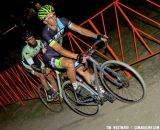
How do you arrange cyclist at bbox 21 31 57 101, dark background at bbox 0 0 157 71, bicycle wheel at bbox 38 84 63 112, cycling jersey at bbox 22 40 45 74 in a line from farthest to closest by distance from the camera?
dark background at bbox 0 0 157 71 → bicycle wheel at bbox 38 84 63 112 → cycling jersey at bbox 22 40 45 74 → cyclist at bbox 21 31 57 101

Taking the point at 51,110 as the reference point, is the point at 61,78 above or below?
above

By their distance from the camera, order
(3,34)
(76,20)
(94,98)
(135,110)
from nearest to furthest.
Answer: (135,110), (94,98), (76,20), (3,34)

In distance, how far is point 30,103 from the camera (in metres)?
8.66

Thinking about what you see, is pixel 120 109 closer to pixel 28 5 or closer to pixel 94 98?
pixel 94 98

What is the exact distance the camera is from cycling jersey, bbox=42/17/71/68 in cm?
548

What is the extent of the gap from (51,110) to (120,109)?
7.66 ft

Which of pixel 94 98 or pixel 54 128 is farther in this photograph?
pixel 54 128

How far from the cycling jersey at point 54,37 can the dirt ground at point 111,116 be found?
1.44m

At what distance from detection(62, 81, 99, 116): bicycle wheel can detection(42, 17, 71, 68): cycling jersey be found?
598 mm

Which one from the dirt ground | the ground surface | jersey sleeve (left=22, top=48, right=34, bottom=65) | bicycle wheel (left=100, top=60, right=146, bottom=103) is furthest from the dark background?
bicycle wheel (left=100, top=60, right=146, bottom=103)

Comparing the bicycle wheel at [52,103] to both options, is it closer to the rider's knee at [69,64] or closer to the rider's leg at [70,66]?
the rider's leg at [70,66]

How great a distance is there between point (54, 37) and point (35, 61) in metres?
1.70

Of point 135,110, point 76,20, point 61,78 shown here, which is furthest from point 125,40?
point 76,20

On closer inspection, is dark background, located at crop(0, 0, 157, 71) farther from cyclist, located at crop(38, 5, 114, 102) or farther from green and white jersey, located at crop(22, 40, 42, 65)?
cyclist, located at crop(38, 5, 114, 102)
